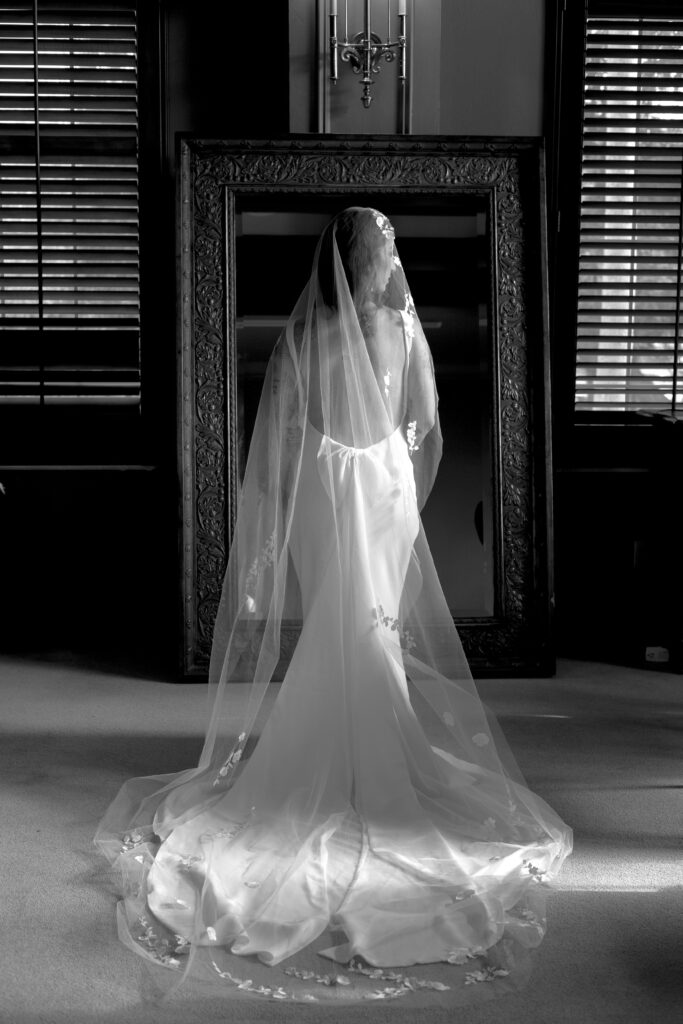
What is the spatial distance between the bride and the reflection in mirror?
1157 millimetres

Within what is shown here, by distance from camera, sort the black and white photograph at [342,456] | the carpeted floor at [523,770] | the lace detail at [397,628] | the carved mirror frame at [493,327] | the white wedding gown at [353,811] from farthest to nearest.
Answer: the carved mirror frame at [493,327]
the lace detail at [397,628]
the black and white photograph at [342,456]
the white wedding gown at [353,811]
the carpeted floor at [523,770]

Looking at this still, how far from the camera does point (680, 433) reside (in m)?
4.08

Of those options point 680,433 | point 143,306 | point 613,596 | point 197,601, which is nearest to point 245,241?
point 143,306

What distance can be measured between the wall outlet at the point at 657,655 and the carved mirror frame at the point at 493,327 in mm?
445

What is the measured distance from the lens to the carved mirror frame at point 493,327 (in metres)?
4.14

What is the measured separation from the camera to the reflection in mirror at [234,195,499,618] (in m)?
4.18

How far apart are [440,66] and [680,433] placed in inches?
70.1

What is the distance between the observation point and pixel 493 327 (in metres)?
4.25

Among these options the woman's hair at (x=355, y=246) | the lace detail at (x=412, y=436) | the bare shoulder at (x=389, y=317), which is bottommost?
the lace detail at (x=412, y=436)

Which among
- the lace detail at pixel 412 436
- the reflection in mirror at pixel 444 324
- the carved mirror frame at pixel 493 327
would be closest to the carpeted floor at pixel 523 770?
the carved mirror frame at pixel 493 327

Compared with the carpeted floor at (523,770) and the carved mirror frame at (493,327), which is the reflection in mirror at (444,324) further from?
the carpeted floor at (523,770)

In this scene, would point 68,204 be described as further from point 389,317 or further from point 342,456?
point 342,456

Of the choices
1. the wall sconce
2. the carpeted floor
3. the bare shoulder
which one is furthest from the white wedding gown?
the wall sconce

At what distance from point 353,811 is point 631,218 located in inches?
119
